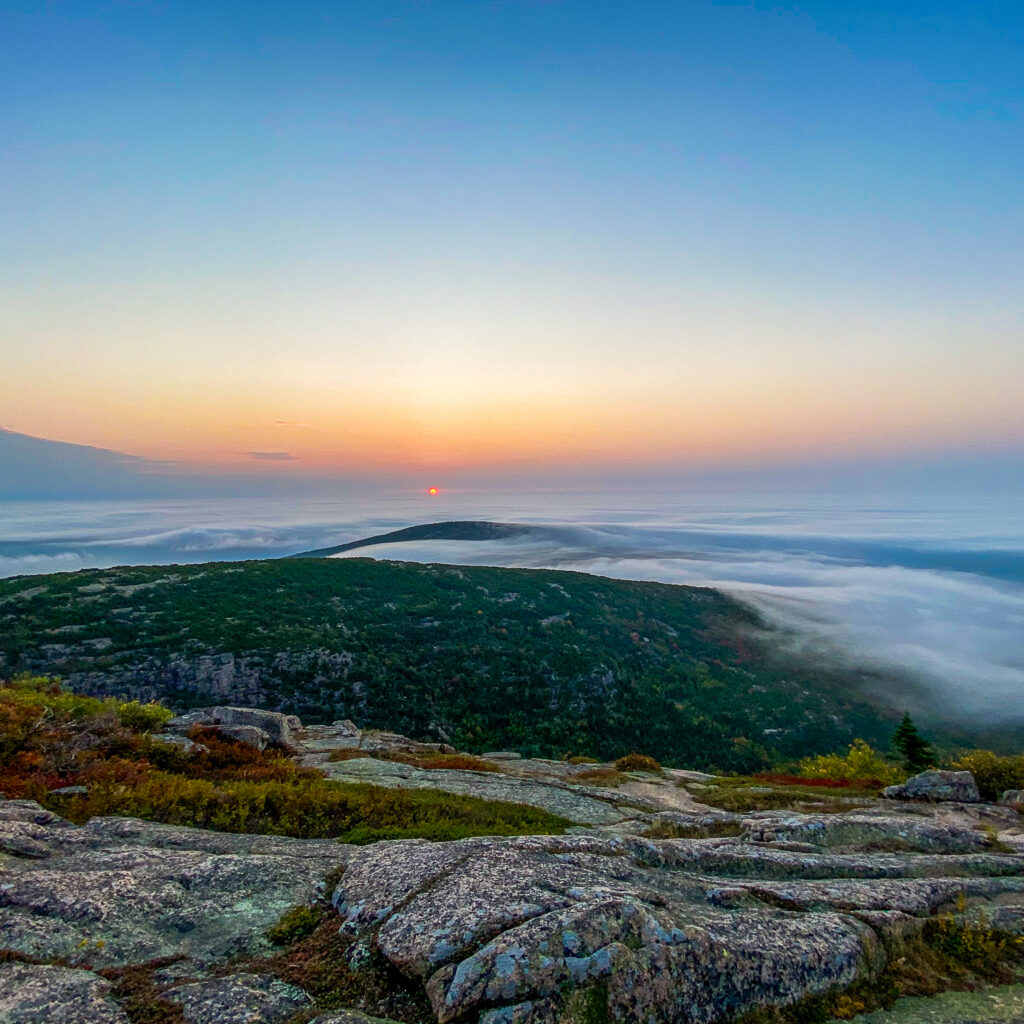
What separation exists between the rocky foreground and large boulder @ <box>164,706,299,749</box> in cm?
898

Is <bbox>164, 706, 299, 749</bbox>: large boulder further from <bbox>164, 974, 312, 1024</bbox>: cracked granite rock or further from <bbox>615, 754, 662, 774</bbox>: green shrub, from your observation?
<bbox>615, 754, 662, 774</bbox>: green shrub

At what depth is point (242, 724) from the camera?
868 inches

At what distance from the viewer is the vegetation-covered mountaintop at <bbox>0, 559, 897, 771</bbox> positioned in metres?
50.8

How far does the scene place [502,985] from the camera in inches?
220

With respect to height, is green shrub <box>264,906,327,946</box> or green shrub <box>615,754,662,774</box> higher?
green shrub <box>264,906,327,946</box>

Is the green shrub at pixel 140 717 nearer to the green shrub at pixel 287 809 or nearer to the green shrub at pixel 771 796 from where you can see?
the green shrub at pixel 287 809

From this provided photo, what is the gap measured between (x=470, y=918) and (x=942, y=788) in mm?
22247

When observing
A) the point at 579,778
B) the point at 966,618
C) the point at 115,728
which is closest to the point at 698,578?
the point at 966,618

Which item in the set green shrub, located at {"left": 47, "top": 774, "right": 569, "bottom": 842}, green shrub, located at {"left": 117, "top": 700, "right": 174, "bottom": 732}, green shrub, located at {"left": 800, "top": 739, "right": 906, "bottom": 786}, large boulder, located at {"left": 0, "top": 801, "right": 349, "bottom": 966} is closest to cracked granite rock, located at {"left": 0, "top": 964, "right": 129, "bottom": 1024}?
large boulder, located at {"left": 0, "top": 801, "right": 349, "bottom": 966}

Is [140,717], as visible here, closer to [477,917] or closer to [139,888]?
[139,888]

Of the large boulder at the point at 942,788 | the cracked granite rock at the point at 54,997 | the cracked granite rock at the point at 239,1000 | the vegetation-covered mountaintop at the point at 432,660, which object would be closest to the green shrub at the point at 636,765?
the large boulder at the point at 942,788

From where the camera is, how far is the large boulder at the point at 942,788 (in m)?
20.2

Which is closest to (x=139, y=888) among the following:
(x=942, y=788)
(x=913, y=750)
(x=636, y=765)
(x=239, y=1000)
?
(x=239, y=1000)

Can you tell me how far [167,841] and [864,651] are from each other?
12749cm
